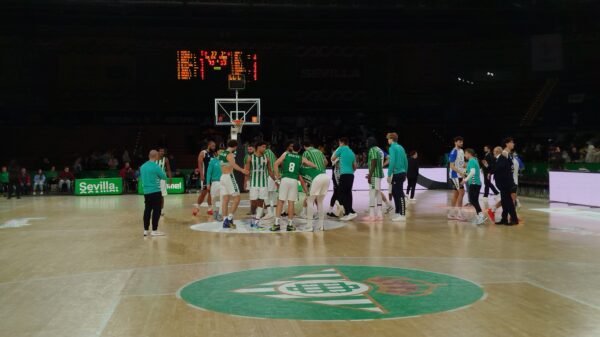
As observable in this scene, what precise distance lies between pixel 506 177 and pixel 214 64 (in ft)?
55.6

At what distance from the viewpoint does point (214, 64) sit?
27094mm

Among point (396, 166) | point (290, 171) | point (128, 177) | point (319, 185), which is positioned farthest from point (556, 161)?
point (128, 177)

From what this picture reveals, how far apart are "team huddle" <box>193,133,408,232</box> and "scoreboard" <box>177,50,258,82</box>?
12.3 metres

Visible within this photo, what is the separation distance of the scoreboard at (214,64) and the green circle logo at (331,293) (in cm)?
1954

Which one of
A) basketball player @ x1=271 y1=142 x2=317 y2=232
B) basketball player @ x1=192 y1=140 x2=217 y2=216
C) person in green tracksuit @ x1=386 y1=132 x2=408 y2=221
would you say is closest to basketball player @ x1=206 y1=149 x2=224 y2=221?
basketball player @ x1=192 y1=140 x2=217 y2=216

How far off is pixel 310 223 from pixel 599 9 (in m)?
24.9

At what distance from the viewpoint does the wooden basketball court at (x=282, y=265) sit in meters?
5.74

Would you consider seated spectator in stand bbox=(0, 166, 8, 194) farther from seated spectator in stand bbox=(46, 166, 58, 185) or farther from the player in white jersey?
the player in white jersey

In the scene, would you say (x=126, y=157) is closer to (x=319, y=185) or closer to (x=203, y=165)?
(x=203, y=165)

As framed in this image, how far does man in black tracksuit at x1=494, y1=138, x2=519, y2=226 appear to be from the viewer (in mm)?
12812

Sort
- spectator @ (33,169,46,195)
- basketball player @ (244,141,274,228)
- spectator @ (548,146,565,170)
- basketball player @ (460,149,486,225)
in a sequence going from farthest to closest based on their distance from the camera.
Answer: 1. spectator @ (33,169,46,195)
2. spectator @ (548,146,565,170)
3. basketball player @ (460,149,486,225)
4. basketball player @ (244,141,274,228)

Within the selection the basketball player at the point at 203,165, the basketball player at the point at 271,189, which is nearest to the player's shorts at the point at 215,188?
the basketball player at the point at 203,165

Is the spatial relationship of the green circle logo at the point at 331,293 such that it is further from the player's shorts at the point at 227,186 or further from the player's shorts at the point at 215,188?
the player's shorts at the point at 215,188

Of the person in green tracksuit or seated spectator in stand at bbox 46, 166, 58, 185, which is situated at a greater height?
the person in green tracksuit
